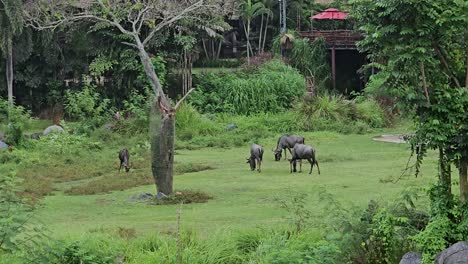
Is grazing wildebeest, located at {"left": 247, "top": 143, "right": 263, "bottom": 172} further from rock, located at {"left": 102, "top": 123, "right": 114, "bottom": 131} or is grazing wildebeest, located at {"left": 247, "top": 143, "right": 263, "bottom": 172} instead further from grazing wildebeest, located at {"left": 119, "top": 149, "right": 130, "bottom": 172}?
rock, located at {"left": 102, "top": 123, "right": 114, "bottom": 131}

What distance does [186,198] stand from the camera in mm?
16703

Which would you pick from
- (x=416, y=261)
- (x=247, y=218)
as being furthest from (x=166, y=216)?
(x=416, y=261)

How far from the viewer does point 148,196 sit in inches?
677

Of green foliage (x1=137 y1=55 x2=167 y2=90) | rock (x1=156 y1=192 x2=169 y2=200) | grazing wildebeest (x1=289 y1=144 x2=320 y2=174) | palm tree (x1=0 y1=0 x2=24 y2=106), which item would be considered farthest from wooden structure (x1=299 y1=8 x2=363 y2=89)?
rock (x1=156 y1=192 x2=169 y2=200)

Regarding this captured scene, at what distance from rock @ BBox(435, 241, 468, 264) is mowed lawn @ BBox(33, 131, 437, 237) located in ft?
9.94

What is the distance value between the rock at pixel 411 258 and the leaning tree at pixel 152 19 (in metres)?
7.87

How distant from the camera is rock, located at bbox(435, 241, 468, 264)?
8906 millimetres

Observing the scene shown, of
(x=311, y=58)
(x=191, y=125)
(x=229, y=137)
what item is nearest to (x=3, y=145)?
(x=191, y=125)

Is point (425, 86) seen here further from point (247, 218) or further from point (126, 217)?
point (126, 217)

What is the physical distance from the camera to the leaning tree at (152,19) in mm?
16781

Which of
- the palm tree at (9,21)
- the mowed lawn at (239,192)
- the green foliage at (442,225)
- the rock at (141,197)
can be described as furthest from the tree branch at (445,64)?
the palm tree at (9,21)

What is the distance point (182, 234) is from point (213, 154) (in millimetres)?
14127

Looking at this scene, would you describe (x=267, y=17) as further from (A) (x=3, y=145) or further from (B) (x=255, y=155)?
(B) (x=255, y=155)

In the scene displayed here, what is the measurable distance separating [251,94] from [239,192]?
16.1m
